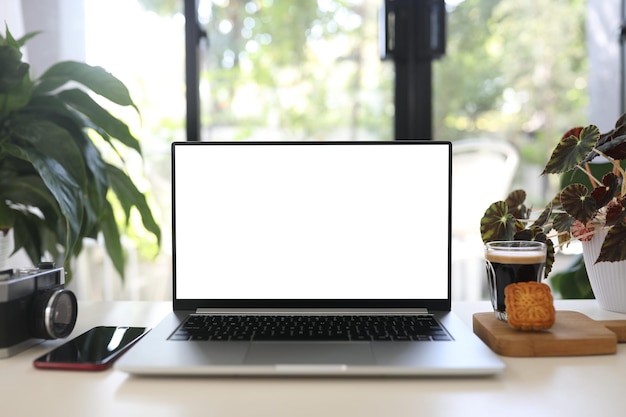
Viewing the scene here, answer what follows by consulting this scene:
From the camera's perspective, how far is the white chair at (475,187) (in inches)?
83.3

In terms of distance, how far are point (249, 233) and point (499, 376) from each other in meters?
0.41

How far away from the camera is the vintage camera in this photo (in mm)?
699

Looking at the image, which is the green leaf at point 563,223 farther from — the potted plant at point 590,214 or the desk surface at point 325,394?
the desk surface at point 325,394

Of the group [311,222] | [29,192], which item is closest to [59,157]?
[29,192]

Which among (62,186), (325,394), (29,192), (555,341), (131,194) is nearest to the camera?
(325,394)

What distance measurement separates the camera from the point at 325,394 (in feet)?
1.89

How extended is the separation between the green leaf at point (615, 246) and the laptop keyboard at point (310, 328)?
241 millimetres

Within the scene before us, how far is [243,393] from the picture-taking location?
22.8 inches

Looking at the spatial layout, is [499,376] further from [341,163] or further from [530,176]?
[530,176]

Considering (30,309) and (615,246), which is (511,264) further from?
(30,309)

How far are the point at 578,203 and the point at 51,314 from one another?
741 mm

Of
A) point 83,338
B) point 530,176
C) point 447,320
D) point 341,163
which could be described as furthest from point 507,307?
point 530,176

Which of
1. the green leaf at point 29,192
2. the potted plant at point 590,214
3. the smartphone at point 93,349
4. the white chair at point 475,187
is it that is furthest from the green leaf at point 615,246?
the white chair at point 475,187

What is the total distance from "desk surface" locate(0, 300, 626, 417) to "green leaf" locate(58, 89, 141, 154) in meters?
0.63
